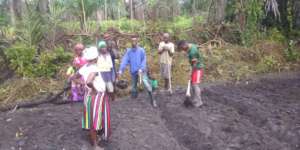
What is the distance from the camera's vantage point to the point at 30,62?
966 cm

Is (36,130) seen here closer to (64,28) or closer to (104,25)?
(64,28)

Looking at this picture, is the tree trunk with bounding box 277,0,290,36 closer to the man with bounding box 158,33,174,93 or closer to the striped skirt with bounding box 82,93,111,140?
the man with bounding box 158,33,174,93

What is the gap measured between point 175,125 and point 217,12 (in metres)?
8.02

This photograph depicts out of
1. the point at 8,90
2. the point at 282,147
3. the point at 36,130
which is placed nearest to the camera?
the point at 282,147

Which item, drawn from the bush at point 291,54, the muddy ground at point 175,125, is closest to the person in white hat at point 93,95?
the muddy ground at point 175,125

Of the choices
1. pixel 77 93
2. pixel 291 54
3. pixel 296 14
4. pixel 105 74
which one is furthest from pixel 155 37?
pixel 105 74

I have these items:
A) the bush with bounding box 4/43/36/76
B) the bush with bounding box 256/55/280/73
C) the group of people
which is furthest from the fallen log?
the bush with bounding box 256/55/280/73

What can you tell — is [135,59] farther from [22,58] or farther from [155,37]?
[155,37]

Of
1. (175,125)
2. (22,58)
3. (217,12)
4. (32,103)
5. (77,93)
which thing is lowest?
(175,125)

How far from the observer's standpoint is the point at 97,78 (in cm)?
465

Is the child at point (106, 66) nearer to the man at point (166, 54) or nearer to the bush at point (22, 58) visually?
the man at point (166, 54)

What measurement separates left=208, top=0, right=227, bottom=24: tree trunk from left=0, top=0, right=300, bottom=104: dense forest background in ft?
0.12

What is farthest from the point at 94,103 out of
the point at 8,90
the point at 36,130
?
the point at 8,90

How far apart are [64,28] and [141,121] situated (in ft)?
20.6
